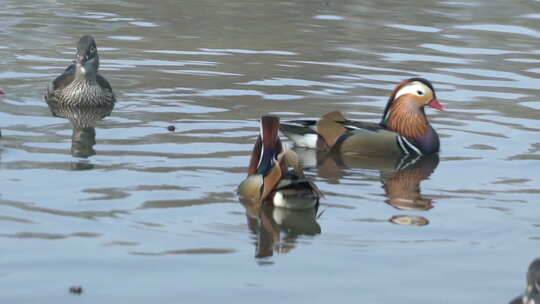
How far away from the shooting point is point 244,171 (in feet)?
42.5

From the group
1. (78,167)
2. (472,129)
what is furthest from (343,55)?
(78,167)

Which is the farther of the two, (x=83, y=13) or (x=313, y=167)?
(x=83, y=13)

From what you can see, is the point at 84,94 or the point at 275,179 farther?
the point at 84,94

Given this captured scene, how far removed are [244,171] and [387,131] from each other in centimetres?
222

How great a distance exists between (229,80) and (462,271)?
9.07 metres

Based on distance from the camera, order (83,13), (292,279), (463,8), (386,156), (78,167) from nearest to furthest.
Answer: (292,279) < (78,167) < (386,156) < (83,13) < (463,8)

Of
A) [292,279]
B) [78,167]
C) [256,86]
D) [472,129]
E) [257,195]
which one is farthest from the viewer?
[256,86]

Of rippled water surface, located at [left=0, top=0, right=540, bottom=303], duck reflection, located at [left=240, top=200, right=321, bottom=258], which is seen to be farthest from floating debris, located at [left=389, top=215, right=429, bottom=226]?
duck reflection, located at [left=240, top=200, right=321, bottom=258]

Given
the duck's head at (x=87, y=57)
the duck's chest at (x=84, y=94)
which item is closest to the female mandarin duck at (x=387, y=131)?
the duck's chest at (x=84, y=94)

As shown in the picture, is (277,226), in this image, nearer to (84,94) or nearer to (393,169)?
(393,169)

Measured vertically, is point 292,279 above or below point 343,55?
below

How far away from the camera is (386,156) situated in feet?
46.9

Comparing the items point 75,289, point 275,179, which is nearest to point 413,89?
point 275,179

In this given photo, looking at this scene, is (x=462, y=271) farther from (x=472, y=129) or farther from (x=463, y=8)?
(x=463, y=8)
